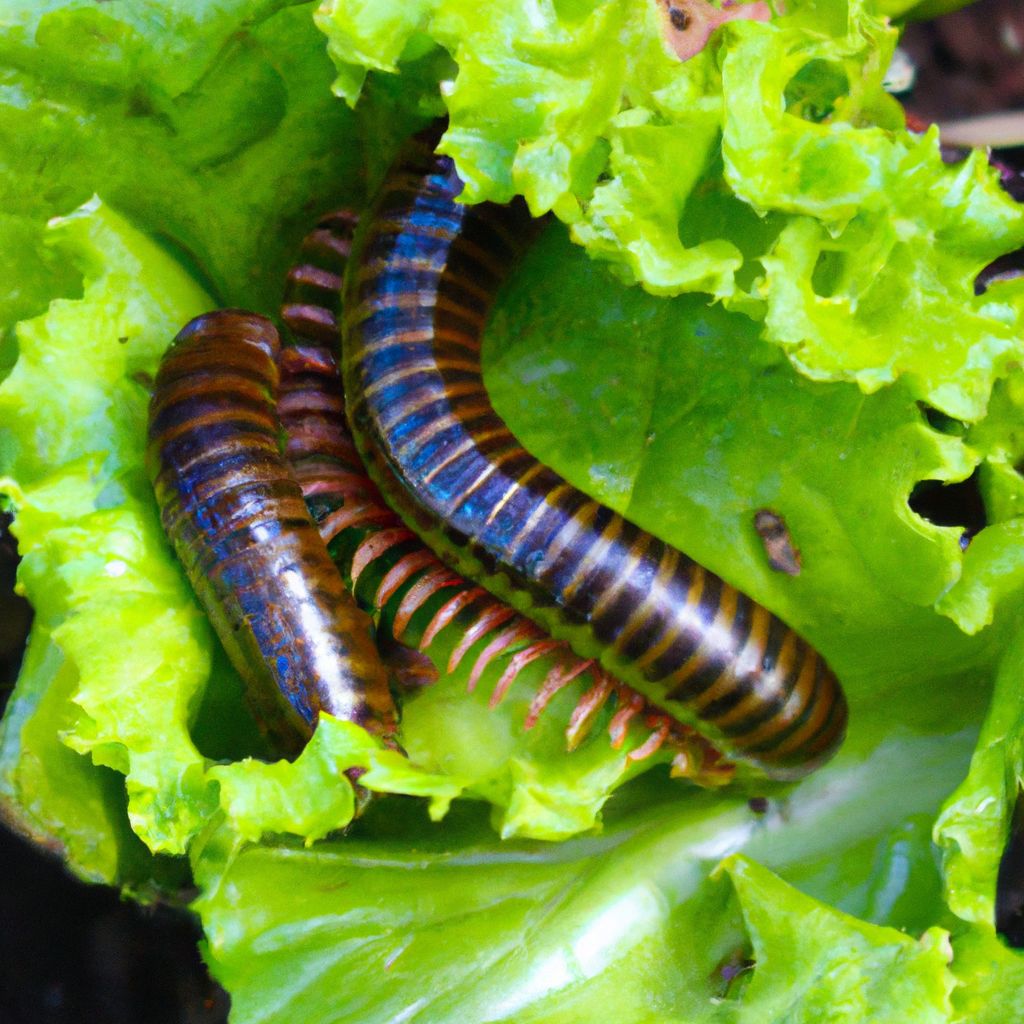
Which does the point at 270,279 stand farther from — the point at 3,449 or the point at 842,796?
the point at 842,796

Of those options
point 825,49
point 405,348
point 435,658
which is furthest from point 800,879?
point 825,49

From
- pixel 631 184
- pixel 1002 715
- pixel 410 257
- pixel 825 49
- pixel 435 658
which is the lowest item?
pixel 435 658

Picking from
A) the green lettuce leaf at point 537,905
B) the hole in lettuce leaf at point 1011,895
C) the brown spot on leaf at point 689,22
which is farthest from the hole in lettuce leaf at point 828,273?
the hole in lettuce leaf at point 1011,895

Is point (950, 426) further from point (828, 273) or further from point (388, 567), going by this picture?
point (388, 567)

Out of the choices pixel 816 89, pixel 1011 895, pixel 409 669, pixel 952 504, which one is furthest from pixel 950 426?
pixel 1011 895

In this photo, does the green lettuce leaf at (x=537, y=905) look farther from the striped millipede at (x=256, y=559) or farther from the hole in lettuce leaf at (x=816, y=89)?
the hole in lettuce leaf at (x=816, y=89)
